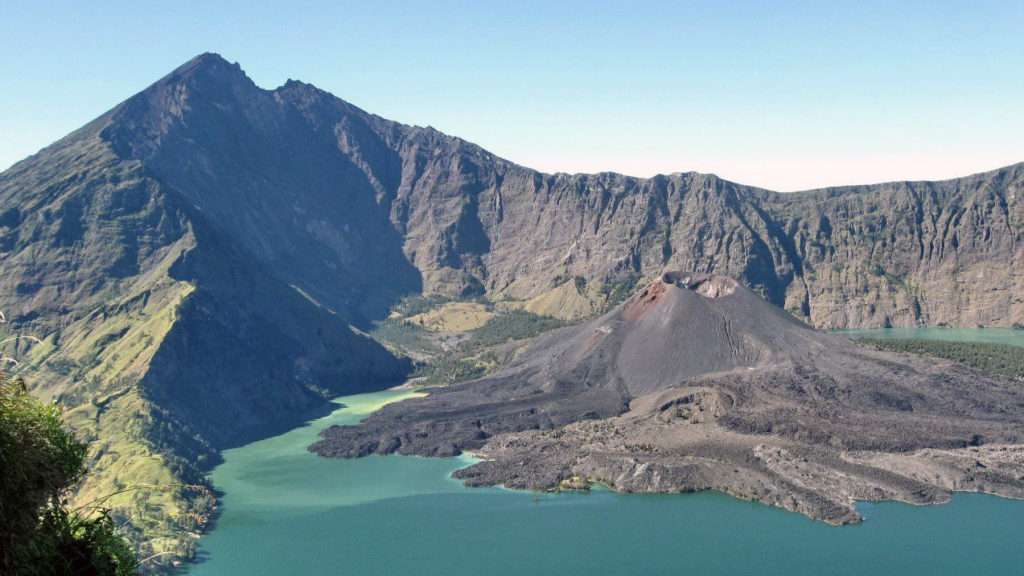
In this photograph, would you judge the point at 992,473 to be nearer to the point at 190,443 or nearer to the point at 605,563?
the point at 605,563

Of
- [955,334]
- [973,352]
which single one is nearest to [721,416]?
[973,352]

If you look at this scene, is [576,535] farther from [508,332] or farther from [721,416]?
[508,332]

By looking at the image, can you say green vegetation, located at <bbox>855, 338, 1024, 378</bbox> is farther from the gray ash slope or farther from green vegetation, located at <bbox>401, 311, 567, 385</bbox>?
green vegetation, located at <bbox>401, 311, 567, 385</bbox>

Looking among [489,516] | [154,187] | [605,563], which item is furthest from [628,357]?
[154,187]

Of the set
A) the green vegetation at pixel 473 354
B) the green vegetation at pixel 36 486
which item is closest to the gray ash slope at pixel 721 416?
the green vegetation at pixel 473 354

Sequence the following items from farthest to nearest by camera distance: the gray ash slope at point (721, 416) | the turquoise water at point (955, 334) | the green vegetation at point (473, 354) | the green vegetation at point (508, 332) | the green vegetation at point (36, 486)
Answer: the green vegetation at point (508, 332) < the turquoise water at point (955, 334) < the green vegetation at point (473, 354) < the gray ash slope at point (721, 416) < the green vegetation at point (36, 486)

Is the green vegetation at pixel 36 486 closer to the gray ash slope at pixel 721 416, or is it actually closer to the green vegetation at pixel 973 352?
the gray ash slope at pixel 721 416

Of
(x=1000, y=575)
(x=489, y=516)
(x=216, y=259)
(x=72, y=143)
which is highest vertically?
(x=72, y=143)
